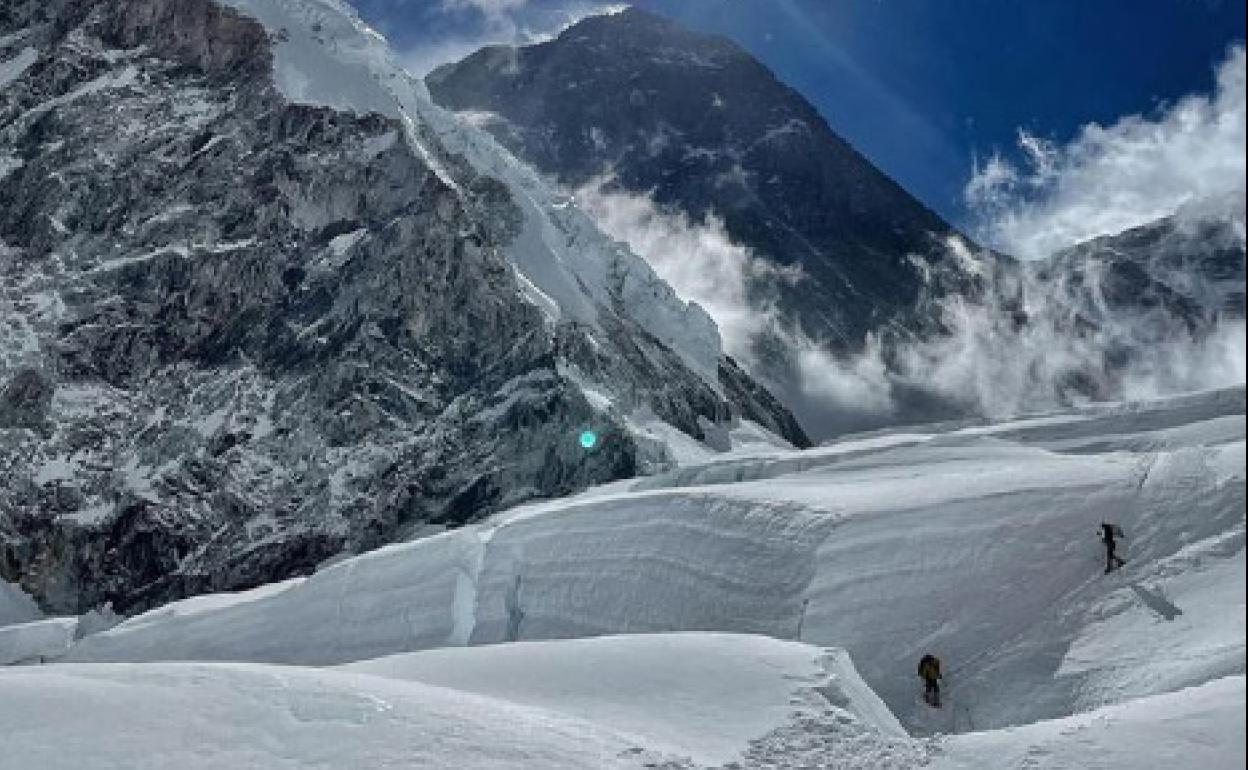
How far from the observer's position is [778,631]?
28859 millimetres

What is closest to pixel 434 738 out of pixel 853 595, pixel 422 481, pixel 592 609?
pixel 853 595

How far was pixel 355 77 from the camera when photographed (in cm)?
12800

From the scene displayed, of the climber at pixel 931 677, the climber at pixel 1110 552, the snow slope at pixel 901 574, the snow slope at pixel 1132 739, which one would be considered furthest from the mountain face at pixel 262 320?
the snow slope at pixel 1132 739

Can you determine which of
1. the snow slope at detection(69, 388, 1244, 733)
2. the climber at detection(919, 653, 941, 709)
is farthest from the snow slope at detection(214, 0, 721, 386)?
the climber at detection(919, 653, 941, 709)

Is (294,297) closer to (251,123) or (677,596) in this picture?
(251,123)

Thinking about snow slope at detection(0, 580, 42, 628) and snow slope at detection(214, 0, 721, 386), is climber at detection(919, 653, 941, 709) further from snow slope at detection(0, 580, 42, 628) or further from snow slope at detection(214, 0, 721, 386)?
snow slope at detection(214, 0, 721, 386)

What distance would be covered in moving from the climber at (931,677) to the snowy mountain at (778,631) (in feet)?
0.84

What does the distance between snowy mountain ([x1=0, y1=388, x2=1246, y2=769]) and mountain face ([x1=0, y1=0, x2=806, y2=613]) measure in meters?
54.3

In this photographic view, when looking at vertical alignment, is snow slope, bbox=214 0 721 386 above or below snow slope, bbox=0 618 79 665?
above

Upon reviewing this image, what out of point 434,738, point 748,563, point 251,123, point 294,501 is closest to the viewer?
point 434,738

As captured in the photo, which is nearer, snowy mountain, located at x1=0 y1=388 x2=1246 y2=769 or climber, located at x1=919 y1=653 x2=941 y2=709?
snowy mountain, located at x1=0 y1=388 x2=1246 y2=769

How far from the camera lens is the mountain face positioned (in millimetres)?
100688

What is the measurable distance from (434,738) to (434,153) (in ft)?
397

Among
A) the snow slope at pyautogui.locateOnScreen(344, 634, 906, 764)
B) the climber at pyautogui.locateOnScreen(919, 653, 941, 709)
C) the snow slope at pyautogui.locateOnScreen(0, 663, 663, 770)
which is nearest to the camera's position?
the snow slope at pyautogui.locateOnScreen(0, 663, 663, 770)
